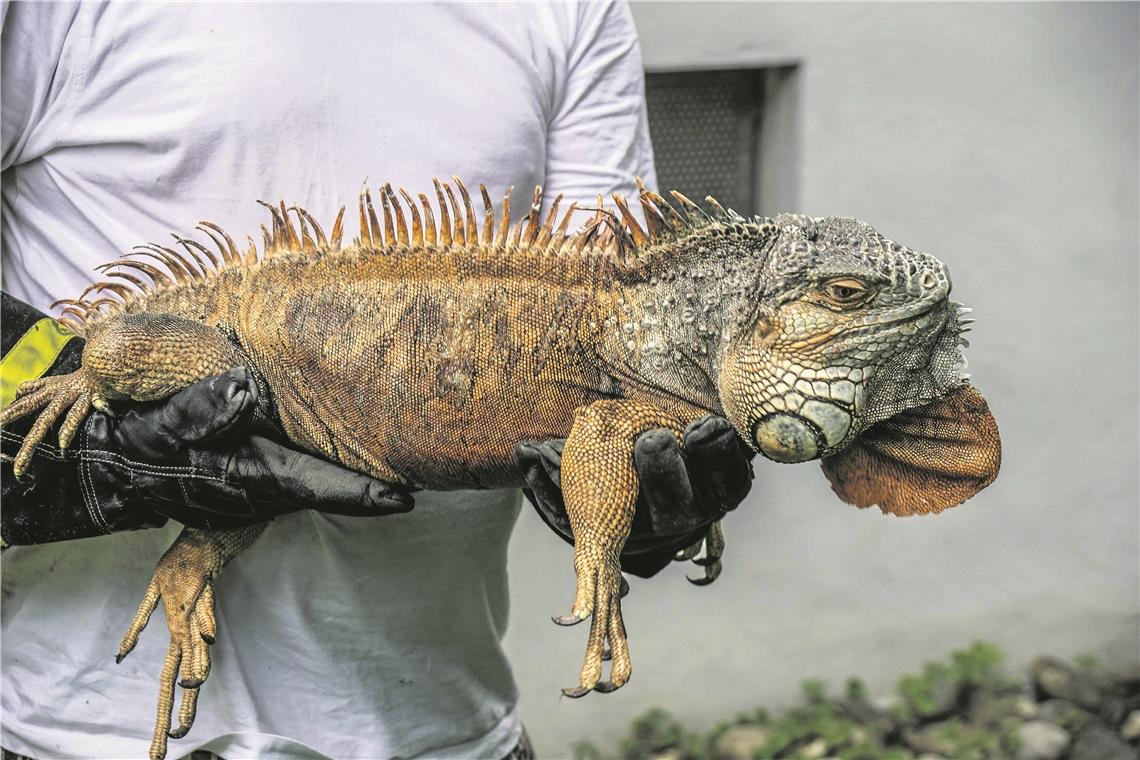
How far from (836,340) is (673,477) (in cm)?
33

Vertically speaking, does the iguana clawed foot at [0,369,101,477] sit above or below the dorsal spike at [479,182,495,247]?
below

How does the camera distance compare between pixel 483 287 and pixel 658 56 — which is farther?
pixel 658 56

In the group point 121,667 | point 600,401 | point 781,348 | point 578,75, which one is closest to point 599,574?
point 600,401

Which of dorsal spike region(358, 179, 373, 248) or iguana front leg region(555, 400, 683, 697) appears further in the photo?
dorsal spike region(358, 179, 373, 248)

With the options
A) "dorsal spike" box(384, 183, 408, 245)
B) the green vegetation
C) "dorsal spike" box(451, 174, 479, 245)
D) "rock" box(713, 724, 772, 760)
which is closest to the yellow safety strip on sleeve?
"dorsal spike" box(384, 183, 408, 245)

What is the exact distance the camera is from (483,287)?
85.4 inches

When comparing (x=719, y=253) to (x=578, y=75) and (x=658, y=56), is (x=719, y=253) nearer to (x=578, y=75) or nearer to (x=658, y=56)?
(x=578, y=75)

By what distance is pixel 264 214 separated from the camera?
93.0 inches

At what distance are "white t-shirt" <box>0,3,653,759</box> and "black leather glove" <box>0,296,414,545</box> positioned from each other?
0.22 metres

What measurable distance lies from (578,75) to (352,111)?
1.69 feet

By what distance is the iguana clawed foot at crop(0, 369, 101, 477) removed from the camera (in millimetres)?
2119

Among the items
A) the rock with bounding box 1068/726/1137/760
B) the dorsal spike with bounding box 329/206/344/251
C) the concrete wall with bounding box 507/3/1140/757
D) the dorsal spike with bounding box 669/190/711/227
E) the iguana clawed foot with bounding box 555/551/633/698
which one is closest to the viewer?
the iguana clawed foot with bounding box 555/551/633/698

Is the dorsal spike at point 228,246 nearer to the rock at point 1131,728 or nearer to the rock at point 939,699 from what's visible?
the rock at point 939,699

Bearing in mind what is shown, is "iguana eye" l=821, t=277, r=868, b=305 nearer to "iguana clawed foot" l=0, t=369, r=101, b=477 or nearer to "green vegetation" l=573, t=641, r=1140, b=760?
"iguana clawed foot" l=0, t=369, r=101, b=477
